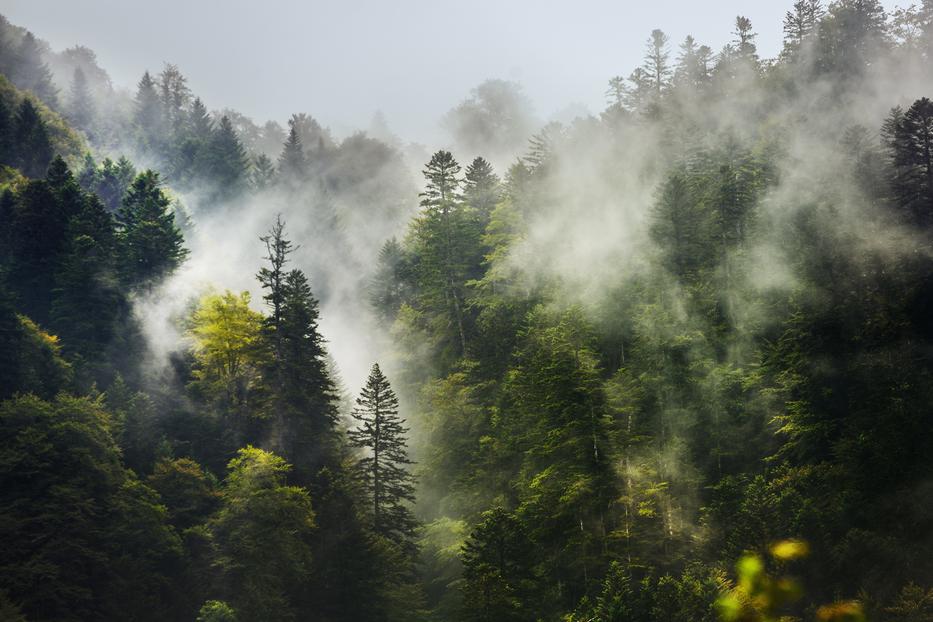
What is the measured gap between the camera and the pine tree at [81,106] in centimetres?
13962

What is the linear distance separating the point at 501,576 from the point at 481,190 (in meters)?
46.7

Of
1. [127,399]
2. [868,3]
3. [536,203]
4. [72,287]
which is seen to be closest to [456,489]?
[127,399]

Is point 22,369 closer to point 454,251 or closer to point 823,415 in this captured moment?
point 454,251

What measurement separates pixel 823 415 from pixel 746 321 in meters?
10.6

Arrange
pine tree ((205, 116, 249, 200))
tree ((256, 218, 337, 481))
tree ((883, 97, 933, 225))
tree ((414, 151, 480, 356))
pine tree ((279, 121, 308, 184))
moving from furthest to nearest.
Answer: pine tree ((279, 121, 308, 184)), pine tree ((205, 116, 249, 200)), tree ((414, 151, 480, 356)), tree ((256, 218, 337, 481)), tree ((883, 97, 933, 225))

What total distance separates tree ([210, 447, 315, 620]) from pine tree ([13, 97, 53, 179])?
6675cm

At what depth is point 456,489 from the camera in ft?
170

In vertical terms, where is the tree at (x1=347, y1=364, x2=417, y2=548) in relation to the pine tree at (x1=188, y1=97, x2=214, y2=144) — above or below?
below

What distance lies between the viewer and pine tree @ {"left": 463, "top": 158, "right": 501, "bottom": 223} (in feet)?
242

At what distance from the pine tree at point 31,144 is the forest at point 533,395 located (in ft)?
25.6

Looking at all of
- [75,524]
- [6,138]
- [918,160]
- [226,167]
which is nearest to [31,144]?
[6,138]

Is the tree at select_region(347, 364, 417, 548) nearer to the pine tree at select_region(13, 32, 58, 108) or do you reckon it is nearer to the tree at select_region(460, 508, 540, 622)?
the tree at select_region(460, 508, 540, 622)

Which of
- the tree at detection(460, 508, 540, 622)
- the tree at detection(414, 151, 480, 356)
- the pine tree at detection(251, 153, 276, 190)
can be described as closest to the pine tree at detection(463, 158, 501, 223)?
the tree at detection(414, 151, 480, 356)

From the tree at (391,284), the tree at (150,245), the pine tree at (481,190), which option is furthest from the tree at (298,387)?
the tree at (391,284)
